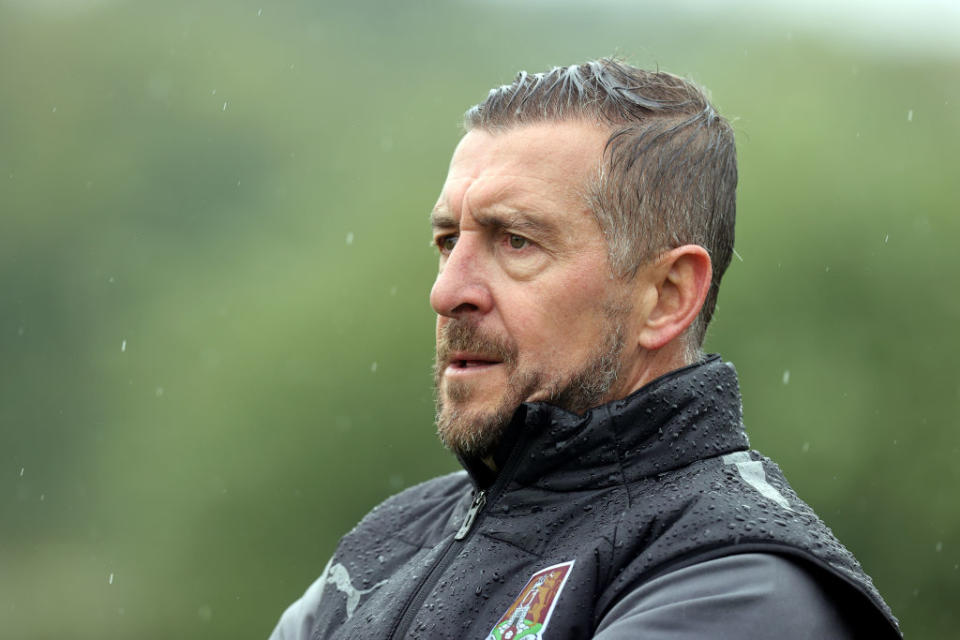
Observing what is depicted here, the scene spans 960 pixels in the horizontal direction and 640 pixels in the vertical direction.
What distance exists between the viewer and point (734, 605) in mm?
1783

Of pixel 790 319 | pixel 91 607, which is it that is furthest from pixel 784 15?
pixel 91 607

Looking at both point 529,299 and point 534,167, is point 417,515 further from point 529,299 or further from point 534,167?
point 534,167

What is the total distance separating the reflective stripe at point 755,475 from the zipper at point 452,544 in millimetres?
395

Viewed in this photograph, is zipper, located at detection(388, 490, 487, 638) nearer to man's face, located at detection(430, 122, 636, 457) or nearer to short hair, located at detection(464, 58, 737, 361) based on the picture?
man's face, located at detection(430, 122, 636, 457)

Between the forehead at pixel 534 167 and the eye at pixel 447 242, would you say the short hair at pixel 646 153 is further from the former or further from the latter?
the eye at pixel 447 242

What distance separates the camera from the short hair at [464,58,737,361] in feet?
7.68

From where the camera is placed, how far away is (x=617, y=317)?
2328 millimetres

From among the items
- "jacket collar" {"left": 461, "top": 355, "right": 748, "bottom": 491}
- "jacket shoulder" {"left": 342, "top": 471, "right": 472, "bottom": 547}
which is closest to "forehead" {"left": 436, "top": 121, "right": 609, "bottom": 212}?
"jacket collar" {"left": 461, "top": 355, "right": 748, "bottom": 491}

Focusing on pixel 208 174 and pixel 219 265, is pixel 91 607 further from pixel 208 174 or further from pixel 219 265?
pixel 208 174

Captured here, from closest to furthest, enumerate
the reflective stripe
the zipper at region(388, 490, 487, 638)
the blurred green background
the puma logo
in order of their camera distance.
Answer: the reflective stripe < the zipper at region(388, 490, 487, 638) < the puma logo < the blurred green background

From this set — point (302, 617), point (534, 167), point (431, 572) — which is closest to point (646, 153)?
point (534, 167)

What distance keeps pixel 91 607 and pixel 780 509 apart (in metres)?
17.6

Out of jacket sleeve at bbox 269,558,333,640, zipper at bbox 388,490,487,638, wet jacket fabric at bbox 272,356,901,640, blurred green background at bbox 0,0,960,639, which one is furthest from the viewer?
blurred green background at bbox 0,0,960,639

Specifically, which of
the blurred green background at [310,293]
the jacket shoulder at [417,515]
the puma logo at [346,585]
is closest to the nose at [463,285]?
the jacket shoulder at [417,515]
